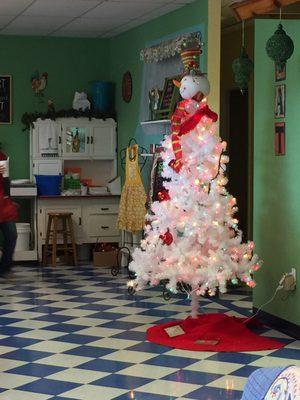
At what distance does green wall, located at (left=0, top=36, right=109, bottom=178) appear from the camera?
1219 cm

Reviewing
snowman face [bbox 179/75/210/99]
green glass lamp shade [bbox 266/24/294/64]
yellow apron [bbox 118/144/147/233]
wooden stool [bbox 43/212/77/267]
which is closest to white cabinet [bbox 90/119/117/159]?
wooden stool [bbox 43/212/77/267]

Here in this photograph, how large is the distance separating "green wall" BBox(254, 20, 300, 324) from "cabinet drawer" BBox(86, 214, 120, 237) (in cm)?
442

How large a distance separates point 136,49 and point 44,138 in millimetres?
1838

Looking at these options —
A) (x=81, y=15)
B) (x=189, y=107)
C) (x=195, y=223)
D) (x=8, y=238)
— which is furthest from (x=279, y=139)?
(x=81, y=15)

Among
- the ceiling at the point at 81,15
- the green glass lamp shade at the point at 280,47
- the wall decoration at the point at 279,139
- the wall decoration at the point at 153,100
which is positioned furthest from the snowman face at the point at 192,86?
the wall decoration at the point at 153,100

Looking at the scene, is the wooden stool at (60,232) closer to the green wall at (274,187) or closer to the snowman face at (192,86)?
the green wall at (274,187)

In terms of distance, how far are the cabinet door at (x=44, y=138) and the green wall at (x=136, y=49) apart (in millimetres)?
970

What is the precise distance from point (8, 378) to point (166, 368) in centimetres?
111

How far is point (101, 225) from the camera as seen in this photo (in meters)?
12.0

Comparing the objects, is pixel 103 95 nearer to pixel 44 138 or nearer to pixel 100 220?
pixel 44 138

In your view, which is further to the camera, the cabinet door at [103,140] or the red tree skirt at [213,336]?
the cabinet door at [103,140]

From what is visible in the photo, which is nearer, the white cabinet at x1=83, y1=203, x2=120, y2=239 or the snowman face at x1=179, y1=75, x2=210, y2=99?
the snowman face at x1=179, y1=75, x2=210, y2=99

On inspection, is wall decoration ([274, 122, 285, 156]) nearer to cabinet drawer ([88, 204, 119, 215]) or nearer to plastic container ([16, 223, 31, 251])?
cabinet drawer ([88, 204, 119, 215])

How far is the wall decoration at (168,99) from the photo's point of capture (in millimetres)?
9734
